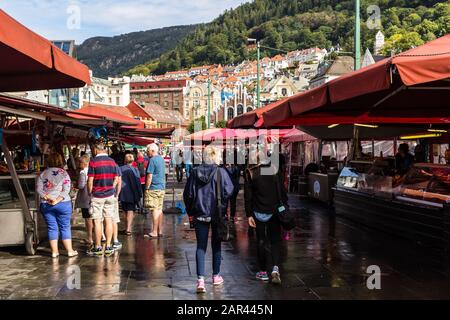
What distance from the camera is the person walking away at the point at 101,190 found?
8.13m

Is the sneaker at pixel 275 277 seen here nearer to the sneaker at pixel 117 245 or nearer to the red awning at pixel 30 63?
the red awning at pixel 30 63

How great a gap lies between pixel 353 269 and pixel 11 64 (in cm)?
497

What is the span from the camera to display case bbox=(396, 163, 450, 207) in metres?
8.48

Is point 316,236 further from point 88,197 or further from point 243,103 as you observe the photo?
point 243,103

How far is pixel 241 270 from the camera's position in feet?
23.5

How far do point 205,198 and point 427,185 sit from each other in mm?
4546

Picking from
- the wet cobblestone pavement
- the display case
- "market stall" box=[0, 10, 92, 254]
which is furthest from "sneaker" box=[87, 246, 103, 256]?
the display case

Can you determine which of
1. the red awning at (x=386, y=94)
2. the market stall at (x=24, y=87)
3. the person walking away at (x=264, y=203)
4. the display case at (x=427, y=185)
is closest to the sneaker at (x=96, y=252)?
the market stall at (x=24, y=87)

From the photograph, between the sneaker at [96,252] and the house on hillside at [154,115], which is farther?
the house on hillside at [154,115]

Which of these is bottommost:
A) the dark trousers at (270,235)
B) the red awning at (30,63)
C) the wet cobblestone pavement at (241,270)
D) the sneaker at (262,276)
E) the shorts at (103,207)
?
the wet cobblestone pavement at (241,270)

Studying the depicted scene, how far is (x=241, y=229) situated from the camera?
1113 centimetres

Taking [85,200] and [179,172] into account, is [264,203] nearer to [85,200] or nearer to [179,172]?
[85,200]

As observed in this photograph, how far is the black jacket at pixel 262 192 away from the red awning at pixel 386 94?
144cm
